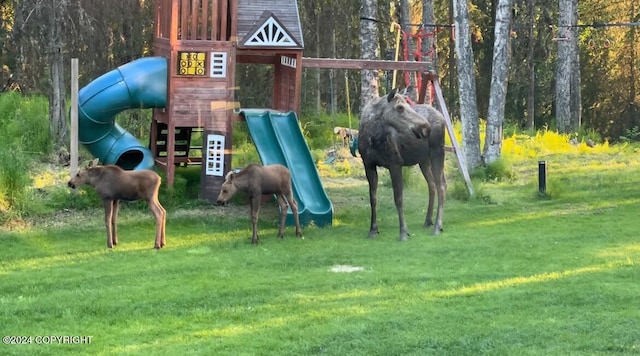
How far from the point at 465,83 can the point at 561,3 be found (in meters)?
9.10

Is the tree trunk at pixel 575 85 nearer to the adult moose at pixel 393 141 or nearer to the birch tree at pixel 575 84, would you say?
the birch tree at pixel 575 84

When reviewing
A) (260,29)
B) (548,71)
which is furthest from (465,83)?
(548,71)

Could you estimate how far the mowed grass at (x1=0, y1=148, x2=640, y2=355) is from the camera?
6285mm

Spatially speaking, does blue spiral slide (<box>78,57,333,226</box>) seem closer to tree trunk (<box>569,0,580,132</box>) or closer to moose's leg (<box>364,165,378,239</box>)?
moose's leg (<box>364,165,378,239</box>)

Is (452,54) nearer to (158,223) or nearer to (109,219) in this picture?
(158,223)

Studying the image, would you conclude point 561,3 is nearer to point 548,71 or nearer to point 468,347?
point 548,71

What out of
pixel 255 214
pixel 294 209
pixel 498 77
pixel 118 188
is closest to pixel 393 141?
pixel 294 209

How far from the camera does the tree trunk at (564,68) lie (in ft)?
78.8

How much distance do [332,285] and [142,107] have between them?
6111mm

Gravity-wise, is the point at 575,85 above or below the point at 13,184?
above

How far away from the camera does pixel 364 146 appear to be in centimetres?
1115

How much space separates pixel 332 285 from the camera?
806 cm

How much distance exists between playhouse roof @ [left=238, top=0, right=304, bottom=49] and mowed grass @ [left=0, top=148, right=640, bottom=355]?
266 centimetres

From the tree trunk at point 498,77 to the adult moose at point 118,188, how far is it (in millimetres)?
8720
